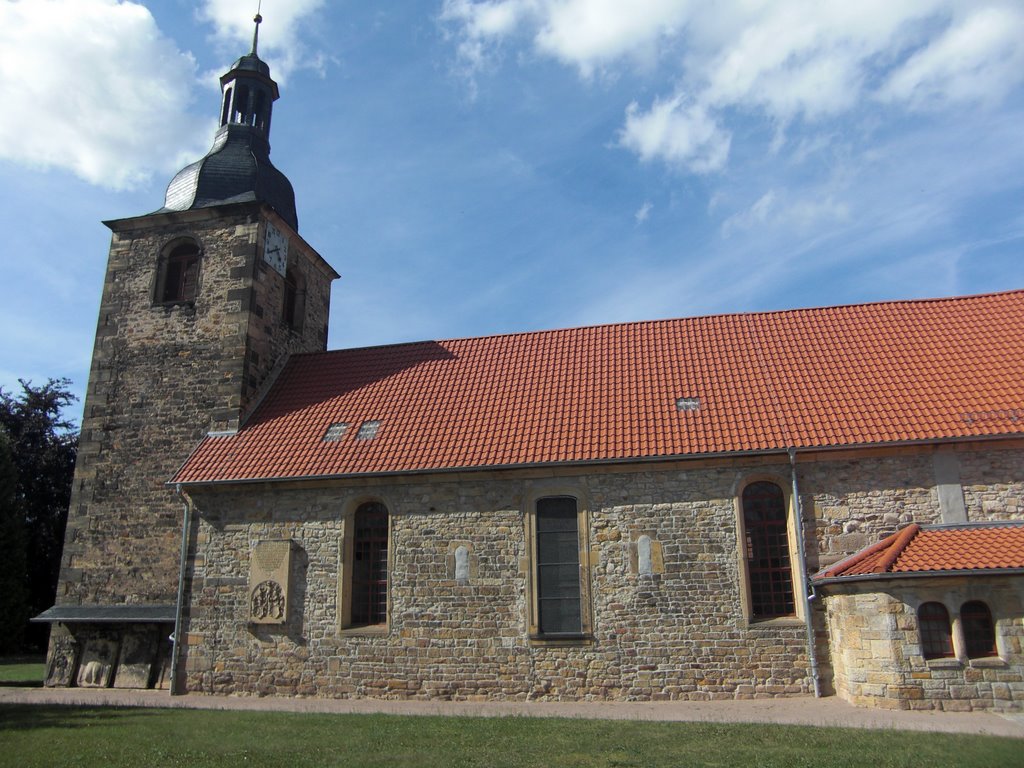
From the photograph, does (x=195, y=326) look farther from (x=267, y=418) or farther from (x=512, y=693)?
(x=512, y=693)

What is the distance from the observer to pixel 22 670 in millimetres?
20281

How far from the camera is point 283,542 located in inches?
573

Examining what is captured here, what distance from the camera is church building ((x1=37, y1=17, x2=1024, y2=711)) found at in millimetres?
12266

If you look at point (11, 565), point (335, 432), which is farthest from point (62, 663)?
point (11, 565)

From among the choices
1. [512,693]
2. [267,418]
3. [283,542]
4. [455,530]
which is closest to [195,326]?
[267,418]

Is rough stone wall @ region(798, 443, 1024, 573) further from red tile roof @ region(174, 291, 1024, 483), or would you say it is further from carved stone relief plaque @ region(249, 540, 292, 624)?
carved stone relief plaque @ region(249, 540, 292, 624)

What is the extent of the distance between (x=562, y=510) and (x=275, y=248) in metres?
9.85

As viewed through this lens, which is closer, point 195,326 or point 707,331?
point 707,331

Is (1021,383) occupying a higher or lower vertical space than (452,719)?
higher

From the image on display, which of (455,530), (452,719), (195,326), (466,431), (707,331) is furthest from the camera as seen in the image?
(195,326)

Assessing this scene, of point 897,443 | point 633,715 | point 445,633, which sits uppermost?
point 897,443

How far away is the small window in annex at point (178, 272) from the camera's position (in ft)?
61.2

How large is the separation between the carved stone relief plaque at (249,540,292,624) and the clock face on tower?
A: 7.22 metres

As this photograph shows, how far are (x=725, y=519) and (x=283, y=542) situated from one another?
759cm
